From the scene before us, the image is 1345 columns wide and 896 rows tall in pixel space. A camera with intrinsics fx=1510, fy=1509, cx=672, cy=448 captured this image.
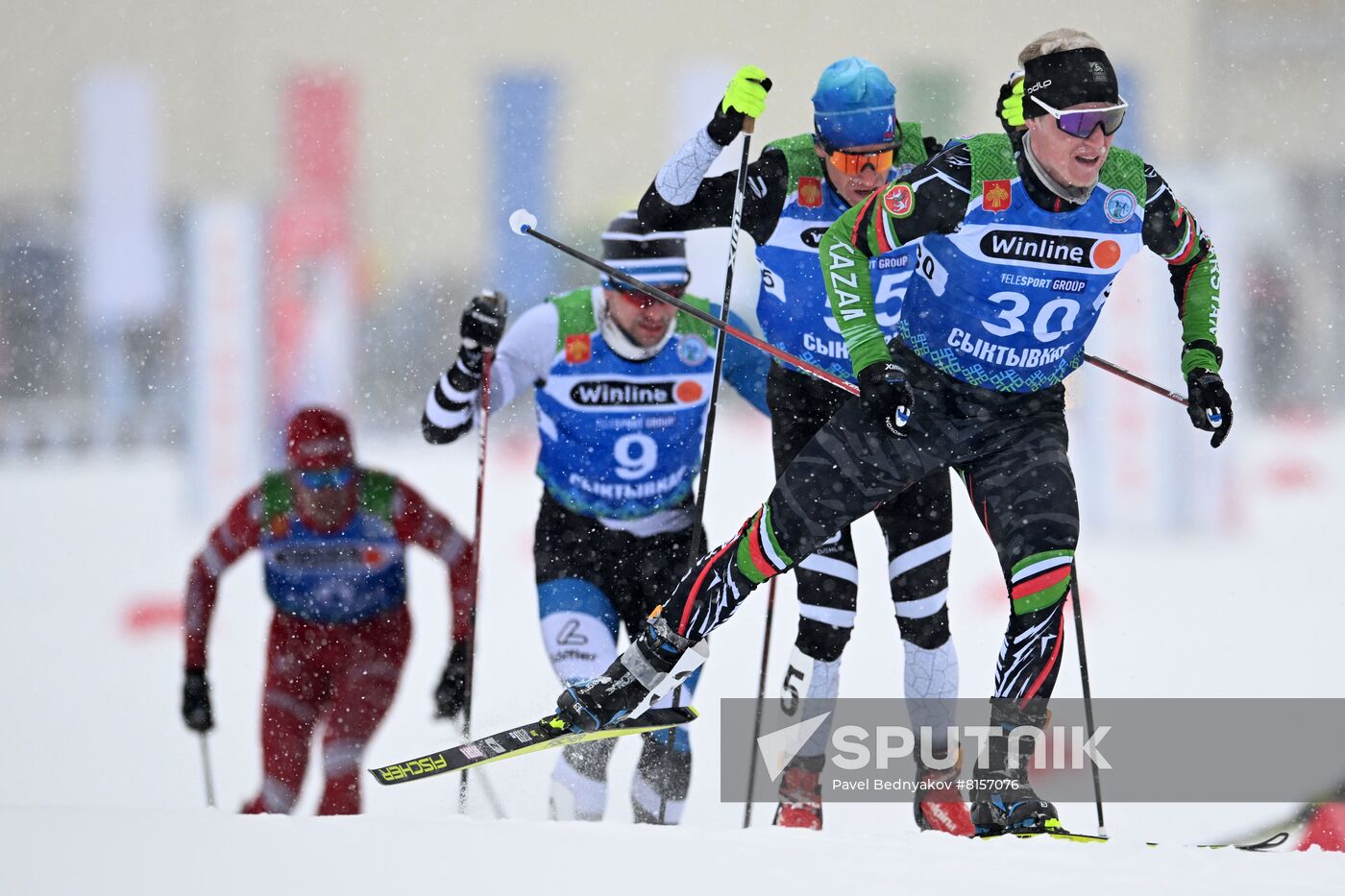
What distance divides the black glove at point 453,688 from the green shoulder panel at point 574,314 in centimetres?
105

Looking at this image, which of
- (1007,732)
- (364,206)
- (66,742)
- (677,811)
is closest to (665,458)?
(677,811)

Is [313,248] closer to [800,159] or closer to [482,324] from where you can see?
[482,324]

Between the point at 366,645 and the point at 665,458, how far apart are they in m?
1.21

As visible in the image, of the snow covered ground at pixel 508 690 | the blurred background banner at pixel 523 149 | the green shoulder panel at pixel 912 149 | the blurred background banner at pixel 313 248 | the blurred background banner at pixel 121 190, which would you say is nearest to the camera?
the snow covered ground at pixel 508 690

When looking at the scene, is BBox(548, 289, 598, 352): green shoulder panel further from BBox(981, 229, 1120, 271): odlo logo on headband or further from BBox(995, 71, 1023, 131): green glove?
BBox(981, 229, 1120, 271): odlo logo on headband

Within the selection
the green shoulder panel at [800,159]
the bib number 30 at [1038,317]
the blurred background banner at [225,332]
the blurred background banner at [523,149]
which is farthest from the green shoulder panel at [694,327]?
the blurred background banner at [523,149]

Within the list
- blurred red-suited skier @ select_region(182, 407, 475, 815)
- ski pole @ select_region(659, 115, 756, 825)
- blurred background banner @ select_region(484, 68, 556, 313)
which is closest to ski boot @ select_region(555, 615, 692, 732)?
ski pole @ select_region(659, 115, 756, 825)

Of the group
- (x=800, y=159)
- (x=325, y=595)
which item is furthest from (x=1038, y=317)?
(x=325, y=595)

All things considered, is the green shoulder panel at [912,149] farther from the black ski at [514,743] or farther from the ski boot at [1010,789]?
the black ski at [514,743]

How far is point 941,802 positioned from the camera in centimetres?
416

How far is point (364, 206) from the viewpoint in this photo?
21266 millimetres

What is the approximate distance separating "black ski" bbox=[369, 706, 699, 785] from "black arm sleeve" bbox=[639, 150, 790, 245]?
4.42 ft

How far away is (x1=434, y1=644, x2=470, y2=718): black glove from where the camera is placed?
4809 mm

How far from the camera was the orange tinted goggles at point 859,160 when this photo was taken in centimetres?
392
